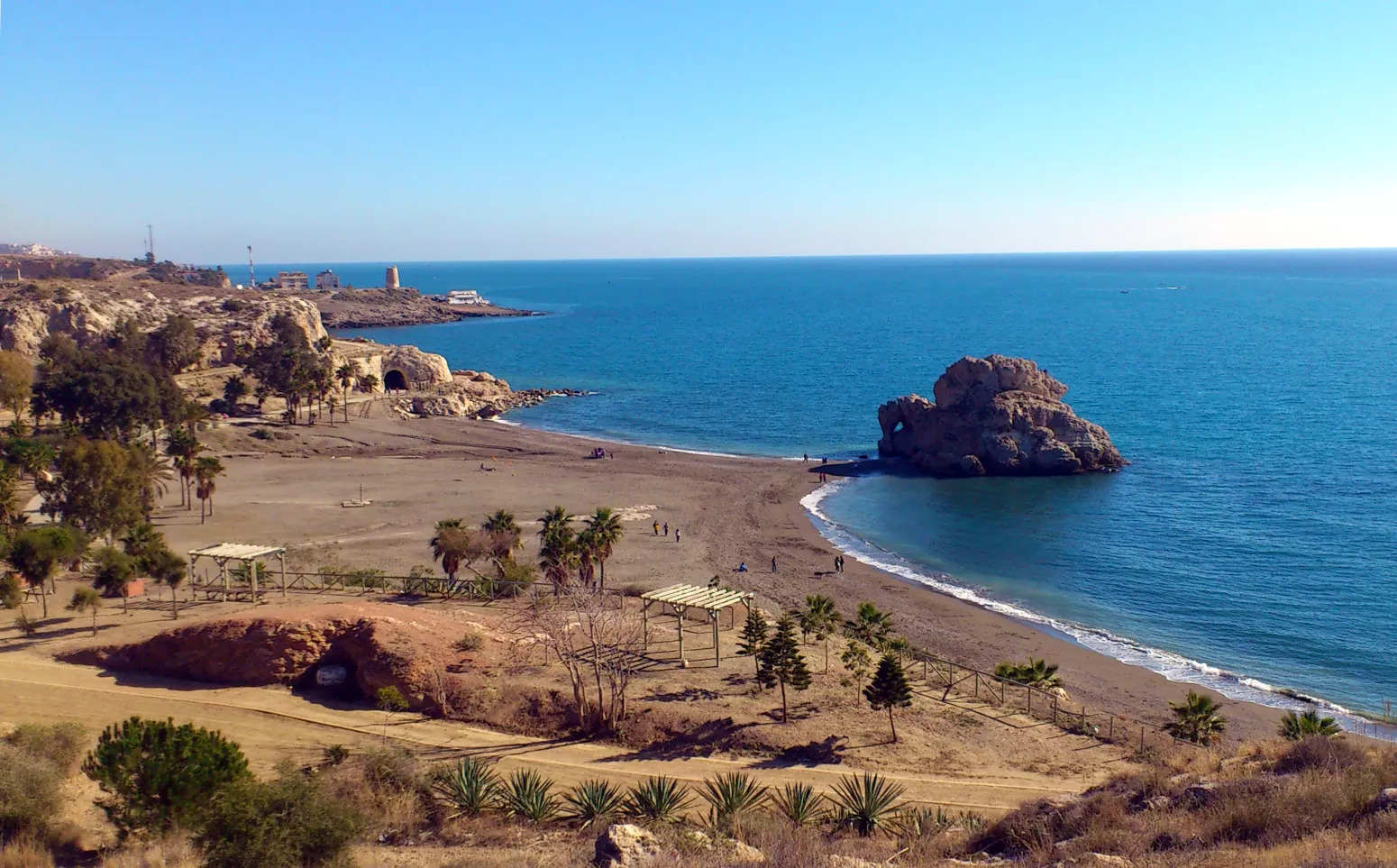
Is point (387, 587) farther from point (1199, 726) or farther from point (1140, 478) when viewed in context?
point (1140, 478)

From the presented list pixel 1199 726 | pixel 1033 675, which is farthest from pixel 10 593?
pixel 1199 726

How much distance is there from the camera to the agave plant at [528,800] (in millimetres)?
17953

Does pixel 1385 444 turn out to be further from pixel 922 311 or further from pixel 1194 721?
pixel 922 311

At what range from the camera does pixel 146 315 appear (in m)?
90.9

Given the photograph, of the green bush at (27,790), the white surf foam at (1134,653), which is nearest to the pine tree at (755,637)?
the white surf foam at (1134,653)

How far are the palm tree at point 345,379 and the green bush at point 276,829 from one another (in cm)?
6653

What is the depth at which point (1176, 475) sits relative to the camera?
196 feet

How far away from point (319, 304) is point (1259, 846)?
17326cm

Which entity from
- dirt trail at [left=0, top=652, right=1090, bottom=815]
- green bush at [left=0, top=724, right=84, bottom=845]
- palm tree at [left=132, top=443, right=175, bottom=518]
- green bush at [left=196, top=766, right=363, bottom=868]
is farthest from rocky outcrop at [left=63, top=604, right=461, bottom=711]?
palm tree at [left=132, top=443, right=175, bottom=518]

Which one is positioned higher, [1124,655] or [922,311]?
[922,311]

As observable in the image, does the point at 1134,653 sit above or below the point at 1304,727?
below

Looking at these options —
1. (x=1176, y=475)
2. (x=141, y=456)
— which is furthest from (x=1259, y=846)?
(x=1176, y=475)

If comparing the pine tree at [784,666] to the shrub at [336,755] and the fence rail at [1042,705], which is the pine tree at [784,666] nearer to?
the fence rail at [1042,705]

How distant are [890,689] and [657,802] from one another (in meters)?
7.97
